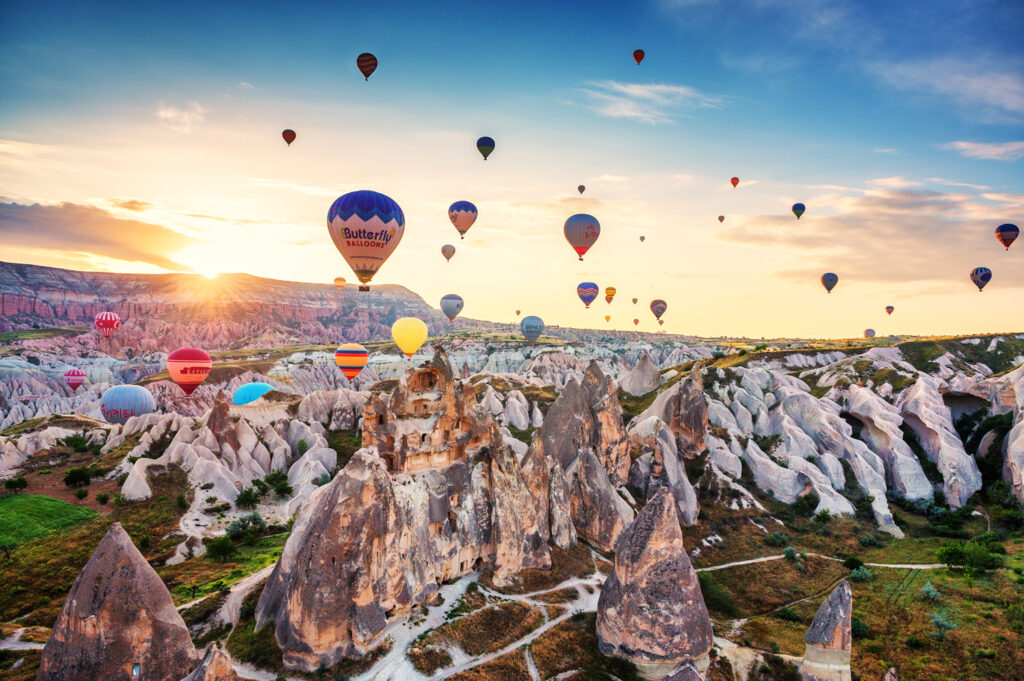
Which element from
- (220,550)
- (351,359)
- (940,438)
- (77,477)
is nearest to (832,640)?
(220,550)

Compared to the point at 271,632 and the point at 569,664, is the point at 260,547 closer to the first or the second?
the point at 271,632

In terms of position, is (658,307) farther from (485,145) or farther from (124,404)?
(124,404)

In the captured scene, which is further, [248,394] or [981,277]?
[248,394]

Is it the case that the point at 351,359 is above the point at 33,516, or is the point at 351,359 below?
above

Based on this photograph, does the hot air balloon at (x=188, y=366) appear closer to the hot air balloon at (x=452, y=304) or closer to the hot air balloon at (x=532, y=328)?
the hot air balloon at (x=452, y=304)

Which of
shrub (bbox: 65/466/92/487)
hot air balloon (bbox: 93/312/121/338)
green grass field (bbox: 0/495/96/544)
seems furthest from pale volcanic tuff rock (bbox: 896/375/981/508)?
hot air balloon (bbox: 93/312/121/338)
